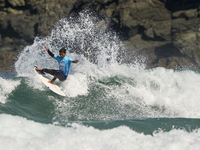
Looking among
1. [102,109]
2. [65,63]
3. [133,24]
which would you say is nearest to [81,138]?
[102,109]

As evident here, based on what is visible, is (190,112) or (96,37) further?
(96,37)

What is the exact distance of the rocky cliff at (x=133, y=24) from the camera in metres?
27.7

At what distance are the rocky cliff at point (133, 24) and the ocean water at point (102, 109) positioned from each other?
1684 centimetres

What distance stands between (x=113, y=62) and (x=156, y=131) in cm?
623

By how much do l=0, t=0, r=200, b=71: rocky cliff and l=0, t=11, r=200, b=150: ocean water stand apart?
16.8 metres

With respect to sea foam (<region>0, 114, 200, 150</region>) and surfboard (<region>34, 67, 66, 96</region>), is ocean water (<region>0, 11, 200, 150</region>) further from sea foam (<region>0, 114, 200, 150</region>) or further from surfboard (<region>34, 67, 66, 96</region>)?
surfboard (<region>34, 67, 66, 96</region>)

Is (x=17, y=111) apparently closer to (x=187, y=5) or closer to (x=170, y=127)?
(x=170, y=127)

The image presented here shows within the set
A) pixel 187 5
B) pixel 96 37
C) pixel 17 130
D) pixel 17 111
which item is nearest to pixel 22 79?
pixel 17 111

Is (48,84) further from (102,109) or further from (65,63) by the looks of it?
(102,109)

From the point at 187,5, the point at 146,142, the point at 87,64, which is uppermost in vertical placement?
the point at 187,5

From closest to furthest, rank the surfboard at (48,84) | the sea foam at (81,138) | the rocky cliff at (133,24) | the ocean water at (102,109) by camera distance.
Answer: the sea foam at (81,138)
the ocean water at (102,109)
the surfboard at (48,84)
the rocky cliff at (133,24)

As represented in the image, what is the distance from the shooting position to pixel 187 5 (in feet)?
91.8

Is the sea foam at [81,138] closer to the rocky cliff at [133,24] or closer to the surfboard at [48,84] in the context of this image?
the surfboard at [48,84]

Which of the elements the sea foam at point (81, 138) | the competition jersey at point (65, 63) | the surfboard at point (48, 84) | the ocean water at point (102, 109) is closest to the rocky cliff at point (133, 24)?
the ocean water at point (102, 109)
